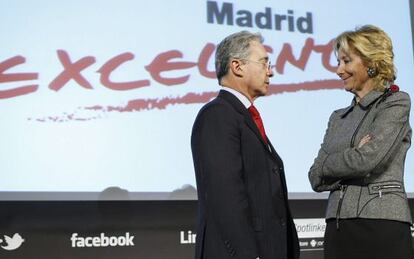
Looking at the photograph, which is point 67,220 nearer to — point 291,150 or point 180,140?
point 180,140

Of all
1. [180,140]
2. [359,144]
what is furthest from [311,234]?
[359,144]

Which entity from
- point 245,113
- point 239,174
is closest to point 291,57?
point 245,113

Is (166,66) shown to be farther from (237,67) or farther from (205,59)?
(237,67)

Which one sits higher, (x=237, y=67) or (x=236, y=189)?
(x=237, y=67)

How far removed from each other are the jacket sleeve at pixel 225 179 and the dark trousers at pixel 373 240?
0.38m

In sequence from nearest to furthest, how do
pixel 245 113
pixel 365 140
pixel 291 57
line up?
pixel 245 113 → pixel 365 140 → pixel 291 57

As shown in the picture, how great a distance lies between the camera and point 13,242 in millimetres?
3145

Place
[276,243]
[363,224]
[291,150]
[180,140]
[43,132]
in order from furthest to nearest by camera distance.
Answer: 1. [291,150]
2. [180,140]
3. [43,132]
4. [363,224]
5. [276,243]

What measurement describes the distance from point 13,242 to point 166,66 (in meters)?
1.33

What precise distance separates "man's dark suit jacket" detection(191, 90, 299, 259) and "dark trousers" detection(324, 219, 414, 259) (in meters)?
0.18

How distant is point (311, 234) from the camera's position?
375 centimetres

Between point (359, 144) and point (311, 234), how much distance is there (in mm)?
2097

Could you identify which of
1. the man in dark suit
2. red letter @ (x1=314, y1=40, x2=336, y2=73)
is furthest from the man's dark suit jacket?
red letter @ (x1=314, y1=40, x2=336, y2=73)

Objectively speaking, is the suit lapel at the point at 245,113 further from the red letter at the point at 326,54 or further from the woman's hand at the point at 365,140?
the red letter at the point at 326,54
